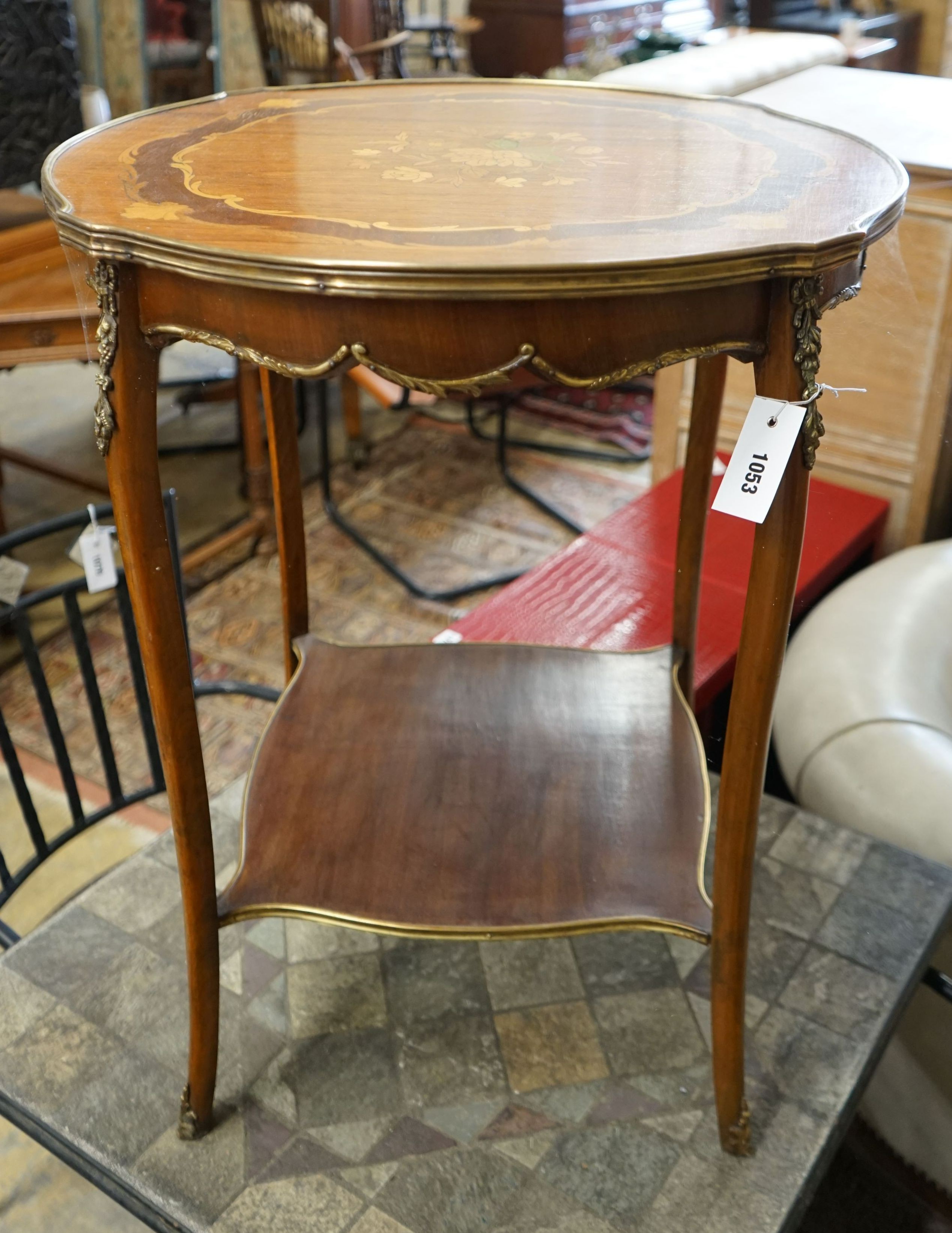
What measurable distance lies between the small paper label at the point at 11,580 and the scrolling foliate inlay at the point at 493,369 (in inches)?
18.6

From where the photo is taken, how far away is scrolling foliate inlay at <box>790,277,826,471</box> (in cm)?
62

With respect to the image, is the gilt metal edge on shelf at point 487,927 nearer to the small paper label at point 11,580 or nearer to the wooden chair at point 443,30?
the small paper label at point 11,580

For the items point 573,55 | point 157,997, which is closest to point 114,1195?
point 157,997

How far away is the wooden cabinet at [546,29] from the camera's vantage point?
4.38 metres

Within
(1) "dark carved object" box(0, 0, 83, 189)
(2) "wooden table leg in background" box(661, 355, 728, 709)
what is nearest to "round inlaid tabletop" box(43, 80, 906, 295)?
(2) "wooden table leg in background" box(661, 355, 728, 709)

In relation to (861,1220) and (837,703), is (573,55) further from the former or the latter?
(861,1220)

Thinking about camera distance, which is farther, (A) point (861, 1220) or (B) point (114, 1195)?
(A) point (861, 1220)

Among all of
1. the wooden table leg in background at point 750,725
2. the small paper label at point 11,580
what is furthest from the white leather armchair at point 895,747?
the small paper label at point 11,580

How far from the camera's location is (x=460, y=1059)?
968mm

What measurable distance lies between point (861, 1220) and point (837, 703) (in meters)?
0.56

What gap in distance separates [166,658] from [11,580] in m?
0.35

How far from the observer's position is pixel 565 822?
0.97 metres

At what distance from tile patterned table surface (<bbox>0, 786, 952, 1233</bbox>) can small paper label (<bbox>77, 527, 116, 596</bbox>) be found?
1.08 feet

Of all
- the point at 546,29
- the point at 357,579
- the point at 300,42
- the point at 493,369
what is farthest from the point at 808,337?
the point at 546,29
